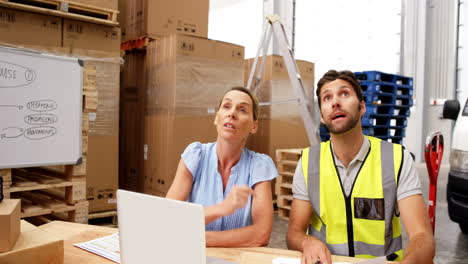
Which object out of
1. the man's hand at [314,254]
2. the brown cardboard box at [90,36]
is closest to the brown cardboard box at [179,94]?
the brown cardboard box at [90,36]

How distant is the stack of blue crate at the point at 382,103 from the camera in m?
7.44

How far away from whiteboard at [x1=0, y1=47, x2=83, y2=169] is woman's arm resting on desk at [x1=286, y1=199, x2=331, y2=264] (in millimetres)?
2488

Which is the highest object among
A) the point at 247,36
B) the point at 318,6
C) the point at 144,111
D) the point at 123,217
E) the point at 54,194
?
the point at 318,6

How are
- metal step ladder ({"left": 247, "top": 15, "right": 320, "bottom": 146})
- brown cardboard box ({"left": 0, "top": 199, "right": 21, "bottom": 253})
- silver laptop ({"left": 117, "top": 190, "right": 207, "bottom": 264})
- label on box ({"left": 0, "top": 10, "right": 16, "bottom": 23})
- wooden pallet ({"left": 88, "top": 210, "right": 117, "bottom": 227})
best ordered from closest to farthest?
silver laptop ({"left": 117, "top": 190, "right": 207, "bottom": 264}) → brown cardboard box ({"left": 0, "top": 199, "right": 21, "bottom": 253}) → label on box ({"left": 0, "top": 10, "right": 16, "bottom": 23}) → wooden pallet ({"left": 88, "top": 210, "right": 117, "bottom": 227}) → metal step ladder ({"left": 247, "top": 15, "right": 320, "bottom": 146})

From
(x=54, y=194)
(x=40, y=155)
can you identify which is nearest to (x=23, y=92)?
(x=40, y=155)

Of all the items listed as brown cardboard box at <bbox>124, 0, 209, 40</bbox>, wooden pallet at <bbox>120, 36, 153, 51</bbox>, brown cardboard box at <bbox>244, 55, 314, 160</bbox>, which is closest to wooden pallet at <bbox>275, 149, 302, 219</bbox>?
brown cardboard box at <bbox>244, 55, 314, 160</bbox>

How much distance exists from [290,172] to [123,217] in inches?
176

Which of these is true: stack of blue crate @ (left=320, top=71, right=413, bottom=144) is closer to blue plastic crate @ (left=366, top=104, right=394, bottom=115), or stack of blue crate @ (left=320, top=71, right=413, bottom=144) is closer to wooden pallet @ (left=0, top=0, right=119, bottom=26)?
blue plastic crate @ (left=366, top=104, right=394, bottom=115)

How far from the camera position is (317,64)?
Answer: 10594 mm

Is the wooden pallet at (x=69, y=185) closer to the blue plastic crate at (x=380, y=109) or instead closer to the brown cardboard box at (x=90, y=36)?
the brown cardboard box at (x=90, y=36)

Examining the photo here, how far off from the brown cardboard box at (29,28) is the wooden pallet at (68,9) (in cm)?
9

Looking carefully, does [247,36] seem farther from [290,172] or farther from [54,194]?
[54,194]

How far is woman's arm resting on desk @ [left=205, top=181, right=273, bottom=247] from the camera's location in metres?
1.86

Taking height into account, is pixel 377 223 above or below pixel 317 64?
below
